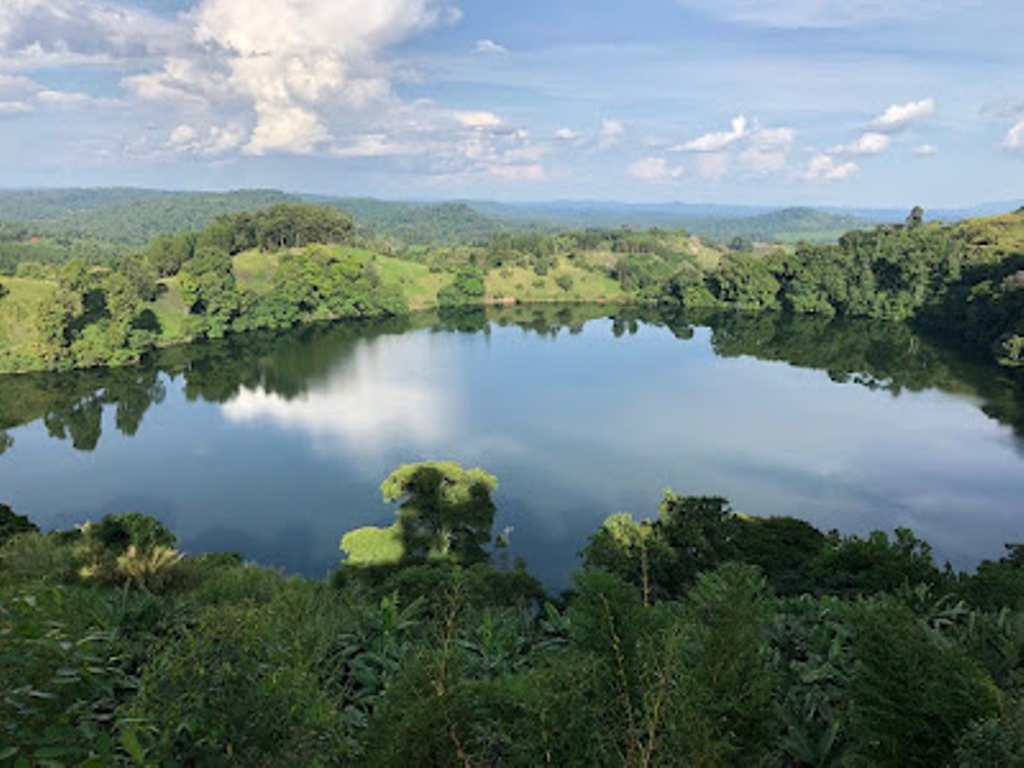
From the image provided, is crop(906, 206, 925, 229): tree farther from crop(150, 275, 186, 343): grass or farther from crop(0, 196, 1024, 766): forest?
crop(150, 275, 186, 343): grass

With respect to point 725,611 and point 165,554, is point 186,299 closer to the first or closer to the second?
point 165,554

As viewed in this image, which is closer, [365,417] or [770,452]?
[770,452]

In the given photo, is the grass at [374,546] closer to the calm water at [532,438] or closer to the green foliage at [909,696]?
the calm water at [532,438]

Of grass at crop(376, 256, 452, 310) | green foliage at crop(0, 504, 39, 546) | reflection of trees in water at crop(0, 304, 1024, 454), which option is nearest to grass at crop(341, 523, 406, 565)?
green foliage at crop(0, 504, 39, 546)

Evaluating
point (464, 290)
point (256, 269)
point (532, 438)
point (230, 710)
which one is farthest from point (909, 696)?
point (464, 290)

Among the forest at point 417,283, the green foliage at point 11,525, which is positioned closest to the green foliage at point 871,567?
the green foliage at point 11,525

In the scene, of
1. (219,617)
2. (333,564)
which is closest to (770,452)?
(333,564)
